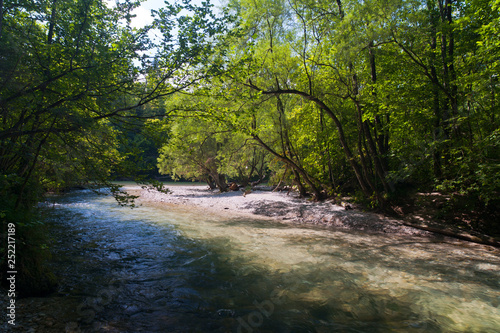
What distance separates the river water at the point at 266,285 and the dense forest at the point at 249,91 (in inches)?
48.3

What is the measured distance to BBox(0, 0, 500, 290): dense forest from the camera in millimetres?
4121

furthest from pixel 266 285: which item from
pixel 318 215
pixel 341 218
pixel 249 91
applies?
pixel 318 215

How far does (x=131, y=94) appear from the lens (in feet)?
17.1

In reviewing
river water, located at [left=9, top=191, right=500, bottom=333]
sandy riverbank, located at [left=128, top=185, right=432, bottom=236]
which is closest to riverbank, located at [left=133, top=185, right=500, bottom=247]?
sandy riverbank, located at [left=128, top=185, right=432, bottom=236]

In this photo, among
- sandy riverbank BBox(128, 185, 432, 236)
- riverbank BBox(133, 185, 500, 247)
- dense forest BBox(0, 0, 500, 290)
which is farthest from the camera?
sandy riverbank BBox(128, 185, 432, 236)

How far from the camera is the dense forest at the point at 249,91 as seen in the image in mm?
4121

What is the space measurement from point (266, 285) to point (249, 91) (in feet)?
18.3

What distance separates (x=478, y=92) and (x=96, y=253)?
11558 millimetres

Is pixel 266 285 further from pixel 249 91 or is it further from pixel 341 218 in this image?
pixel 341 218

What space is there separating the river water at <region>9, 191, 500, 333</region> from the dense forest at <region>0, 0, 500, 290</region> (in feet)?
4.02

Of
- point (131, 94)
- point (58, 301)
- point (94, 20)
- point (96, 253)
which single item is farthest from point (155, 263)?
point (94, 20)

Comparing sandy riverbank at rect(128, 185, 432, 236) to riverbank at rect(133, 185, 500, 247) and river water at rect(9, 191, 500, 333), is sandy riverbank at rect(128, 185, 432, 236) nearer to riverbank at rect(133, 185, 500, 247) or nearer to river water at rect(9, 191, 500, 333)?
riverbank at rect(133, 185, 500, 247)

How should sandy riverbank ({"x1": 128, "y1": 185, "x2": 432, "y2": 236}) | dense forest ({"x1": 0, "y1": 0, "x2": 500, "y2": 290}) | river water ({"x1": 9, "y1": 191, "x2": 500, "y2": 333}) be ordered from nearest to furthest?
river water ({"x1": 9, "y1": 191, "x2": 500, "y2": 333}), dense forest ({"x1": 0, "y1": 0, "x2": 500, "y2": 290}), sandy riverbank ({"x1": 128, "y1": 185, "x2": 432, "y2": 236})

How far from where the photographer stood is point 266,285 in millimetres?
4746
